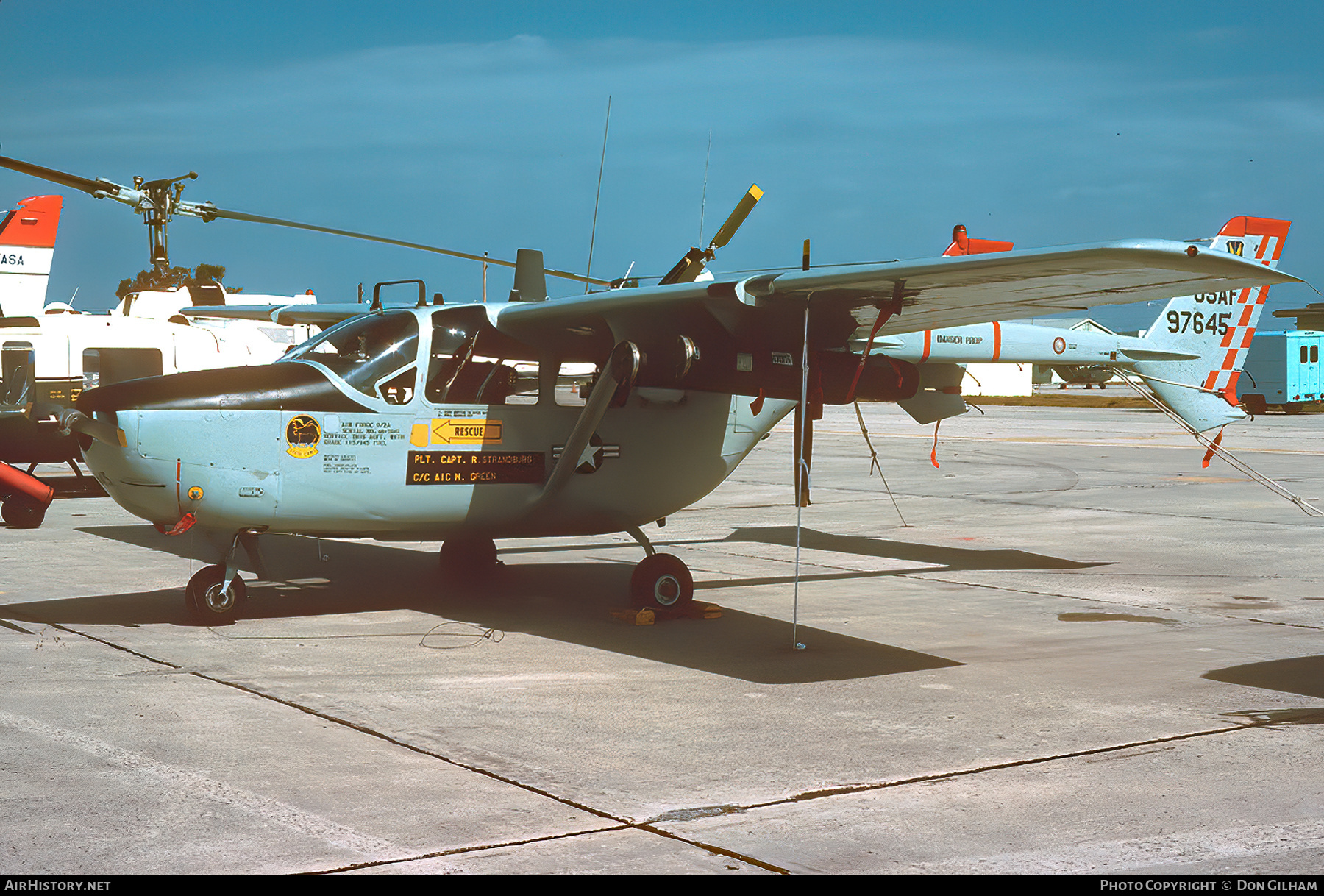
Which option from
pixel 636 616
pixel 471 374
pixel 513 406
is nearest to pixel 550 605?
pixel 636 616

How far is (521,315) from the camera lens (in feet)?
30.7

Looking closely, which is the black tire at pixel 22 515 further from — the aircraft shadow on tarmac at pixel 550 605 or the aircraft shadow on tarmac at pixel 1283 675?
the aircraft shadow on tarmac at pixel 1283 675

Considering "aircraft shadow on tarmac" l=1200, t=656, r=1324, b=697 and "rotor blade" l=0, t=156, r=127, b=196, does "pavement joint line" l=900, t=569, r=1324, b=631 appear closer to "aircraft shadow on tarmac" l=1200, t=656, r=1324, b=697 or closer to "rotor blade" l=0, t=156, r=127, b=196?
Answer: "aircraft shadow on tarmac" l=1200, t=656, r=1324, b=697

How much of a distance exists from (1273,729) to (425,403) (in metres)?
5.84

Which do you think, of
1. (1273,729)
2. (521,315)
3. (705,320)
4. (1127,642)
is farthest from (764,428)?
(1273,729)

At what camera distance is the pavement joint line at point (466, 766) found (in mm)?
4539

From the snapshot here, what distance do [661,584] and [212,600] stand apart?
3.26 metres

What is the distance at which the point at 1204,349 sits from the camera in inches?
488

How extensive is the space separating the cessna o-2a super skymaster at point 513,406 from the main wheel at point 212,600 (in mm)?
12

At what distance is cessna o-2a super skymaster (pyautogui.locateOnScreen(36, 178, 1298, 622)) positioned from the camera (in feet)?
27.6

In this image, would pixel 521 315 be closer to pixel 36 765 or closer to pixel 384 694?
pixel 384 694

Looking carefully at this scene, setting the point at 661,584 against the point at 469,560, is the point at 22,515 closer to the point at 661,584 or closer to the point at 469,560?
the point at 469,560

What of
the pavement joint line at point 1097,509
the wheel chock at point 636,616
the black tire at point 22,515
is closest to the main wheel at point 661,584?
the wheel chock at point 636,616

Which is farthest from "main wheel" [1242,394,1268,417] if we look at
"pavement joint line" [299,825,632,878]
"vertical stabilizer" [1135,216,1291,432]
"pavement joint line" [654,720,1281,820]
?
"pavement joint line" [299,825,632,878]
